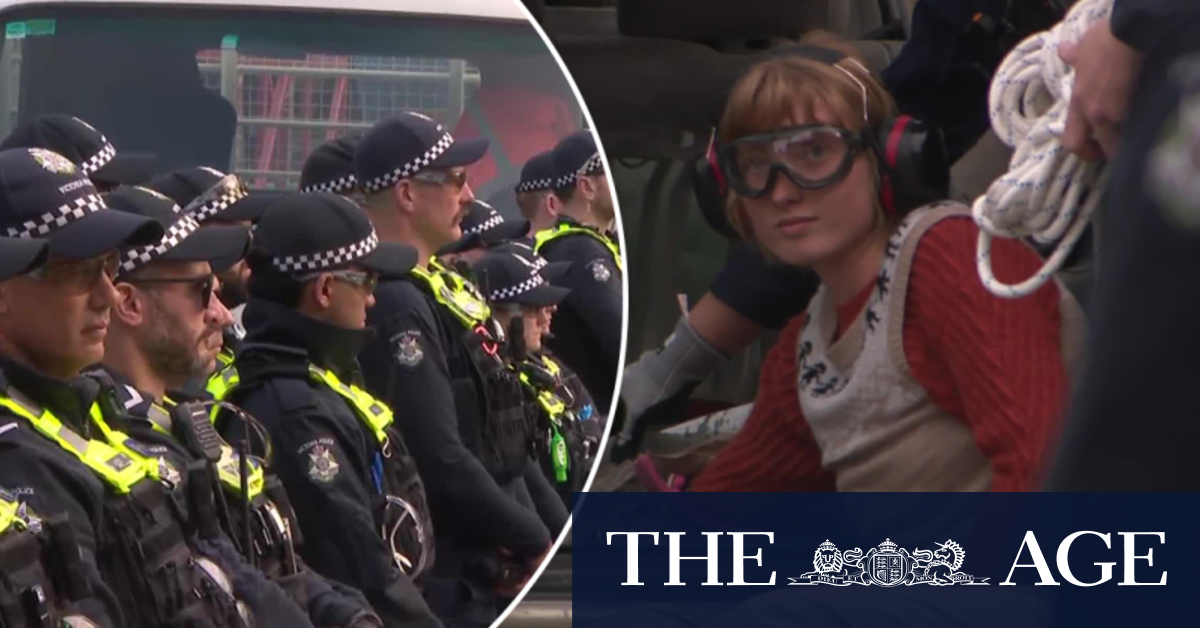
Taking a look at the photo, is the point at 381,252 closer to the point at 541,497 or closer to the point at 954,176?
the point at 541,497

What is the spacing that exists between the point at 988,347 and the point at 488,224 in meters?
0.72

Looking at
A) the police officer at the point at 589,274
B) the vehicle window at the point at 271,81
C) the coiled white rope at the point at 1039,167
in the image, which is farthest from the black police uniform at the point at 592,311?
the coiled white rope at the point at 1039,167

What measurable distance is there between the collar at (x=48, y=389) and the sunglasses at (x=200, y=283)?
0.29m

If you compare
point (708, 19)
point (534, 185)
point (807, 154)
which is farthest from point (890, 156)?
point (534, 185)

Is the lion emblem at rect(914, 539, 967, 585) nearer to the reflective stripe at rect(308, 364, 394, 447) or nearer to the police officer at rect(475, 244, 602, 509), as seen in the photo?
the police officer at rect(475, 244, 602, 509)

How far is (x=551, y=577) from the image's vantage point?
281cm

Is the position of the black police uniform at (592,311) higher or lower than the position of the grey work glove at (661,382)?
higher

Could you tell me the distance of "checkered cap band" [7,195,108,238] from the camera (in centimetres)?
253

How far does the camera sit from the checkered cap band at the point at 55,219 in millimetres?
2531

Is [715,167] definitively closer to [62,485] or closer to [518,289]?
[518,289]

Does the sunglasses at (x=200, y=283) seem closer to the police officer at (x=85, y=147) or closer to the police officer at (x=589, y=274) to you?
the police officer at (x=85, y=147)

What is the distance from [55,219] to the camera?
256cm

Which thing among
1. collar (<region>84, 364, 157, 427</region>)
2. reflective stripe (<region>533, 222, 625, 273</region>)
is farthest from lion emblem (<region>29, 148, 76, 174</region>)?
reflective stripe (<region>533, 222, 625, 273</region>)

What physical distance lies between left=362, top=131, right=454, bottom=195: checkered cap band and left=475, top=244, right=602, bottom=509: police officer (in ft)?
0.45
